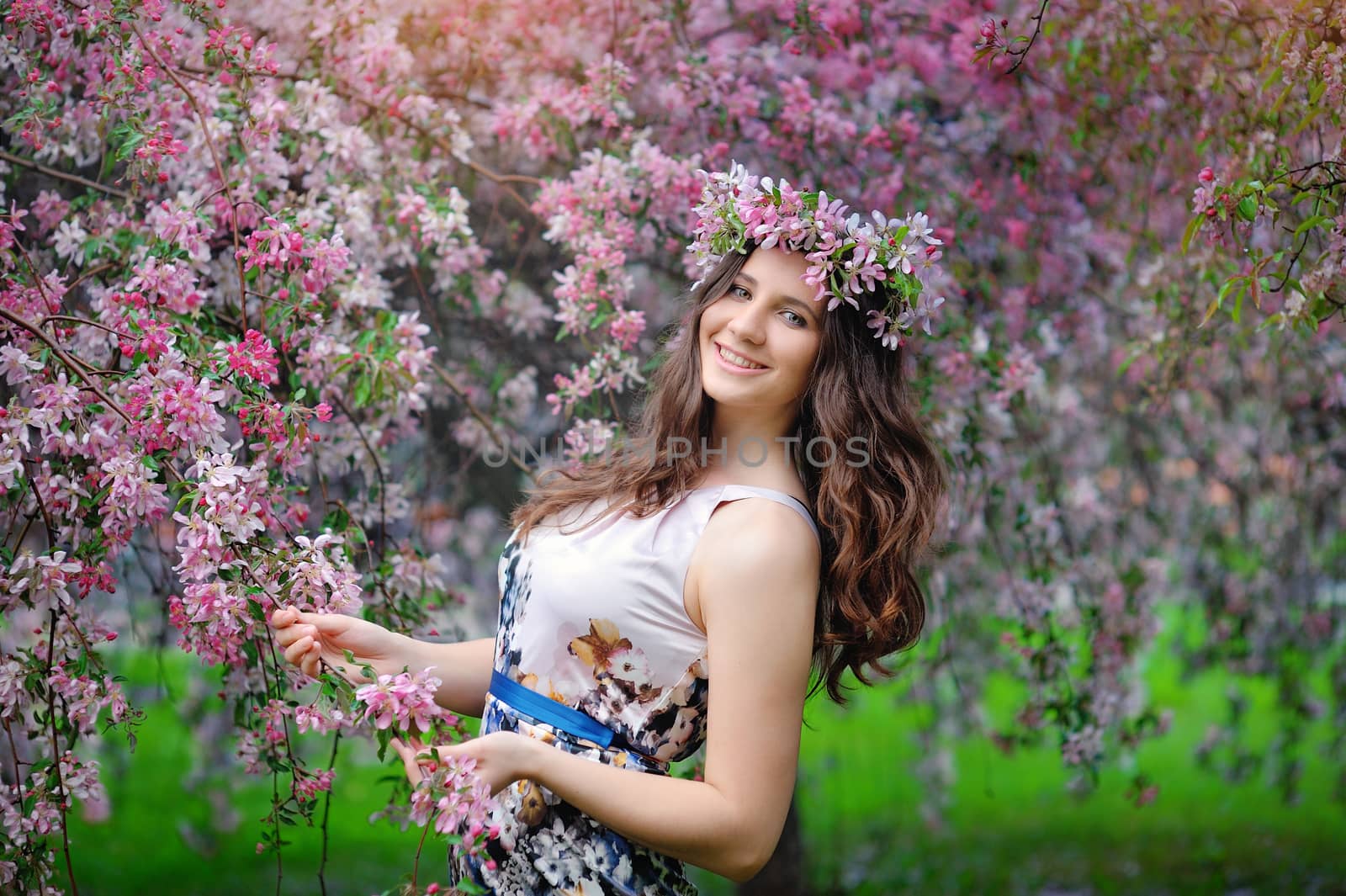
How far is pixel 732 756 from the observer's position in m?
1.46

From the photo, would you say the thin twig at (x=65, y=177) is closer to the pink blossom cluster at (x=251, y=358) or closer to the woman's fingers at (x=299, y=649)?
the pink blossom cluster at (x=251, y=358)

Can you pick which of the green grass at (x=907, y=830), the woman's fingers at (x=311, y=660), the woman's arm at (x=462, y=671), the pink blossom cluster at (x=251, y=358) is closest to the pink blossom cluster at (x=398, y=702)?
the woman's fingers at (x=311, y=660)

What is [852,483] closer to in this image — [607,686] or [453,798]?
[607,686]

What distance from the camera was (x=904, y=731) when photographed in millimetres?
6770

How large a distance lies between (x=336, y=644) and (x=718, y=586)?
1.86 ft

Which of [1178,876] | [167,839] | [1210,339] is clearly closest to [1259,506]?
[1178,876]

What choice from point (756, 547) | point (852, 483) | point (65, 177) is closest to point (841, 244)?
point (852, 483)

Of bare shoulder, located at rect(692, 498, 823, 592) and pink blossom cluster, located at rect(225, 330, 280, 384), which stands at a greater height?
pink blossom cluster, located at rect(225, 330, 280, 384)

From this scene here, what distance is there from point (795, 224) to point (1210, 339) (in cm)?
150

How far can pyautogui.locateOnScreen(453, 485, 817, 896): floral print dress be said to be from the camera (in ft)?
5.21

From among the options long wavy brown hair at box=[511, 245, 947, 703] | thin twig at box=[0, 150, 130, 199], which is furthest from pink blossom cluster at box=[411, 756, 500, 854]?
thin twig at box=[0, 150, 130, 199]

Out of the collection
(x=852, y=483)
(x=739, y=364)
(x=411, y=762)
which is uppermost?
(x=739, y=364)

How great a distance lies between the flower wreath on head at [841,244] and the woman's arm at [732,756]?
17.5 inches

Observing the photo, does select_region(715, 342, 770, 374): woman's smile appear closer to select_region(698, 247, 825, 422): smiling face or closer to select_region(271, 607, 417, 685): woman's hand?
select_region(698, 247, 825, 422): smiling face
